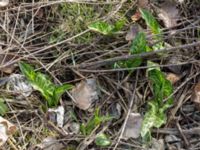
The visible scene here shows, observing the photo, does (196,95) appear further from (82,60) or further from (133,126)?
(82,60)

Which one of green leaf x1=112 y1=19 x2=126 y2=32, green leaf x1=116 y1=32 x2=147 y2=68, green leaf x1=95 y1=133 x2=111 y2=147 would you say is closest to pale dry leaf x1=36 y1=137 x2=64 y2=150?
green leaf x1=95 y1=133 x2=111 y2=147

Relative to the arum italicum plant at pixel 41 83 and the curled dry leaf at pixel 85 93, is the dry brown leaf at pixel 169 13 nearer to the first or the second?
the curled dry leaf at pixel 85 93

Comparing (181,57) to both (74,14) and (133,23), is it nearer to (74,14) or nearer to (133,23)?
(133,23)

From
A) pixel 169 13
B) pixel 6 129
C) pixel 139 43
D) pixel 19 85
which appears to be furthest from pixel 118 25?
pixel 6 129

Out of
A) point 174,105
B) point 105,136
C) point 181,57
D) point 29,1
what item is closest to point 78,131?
point 105,136

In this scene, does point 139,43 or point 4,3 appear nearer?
point 139,43

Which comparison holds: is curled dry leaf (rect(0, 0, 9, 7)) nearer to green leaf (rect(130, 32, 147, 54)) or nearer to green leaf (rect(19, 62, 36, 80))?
green leaf (rect(19, 62, 36, 80))
